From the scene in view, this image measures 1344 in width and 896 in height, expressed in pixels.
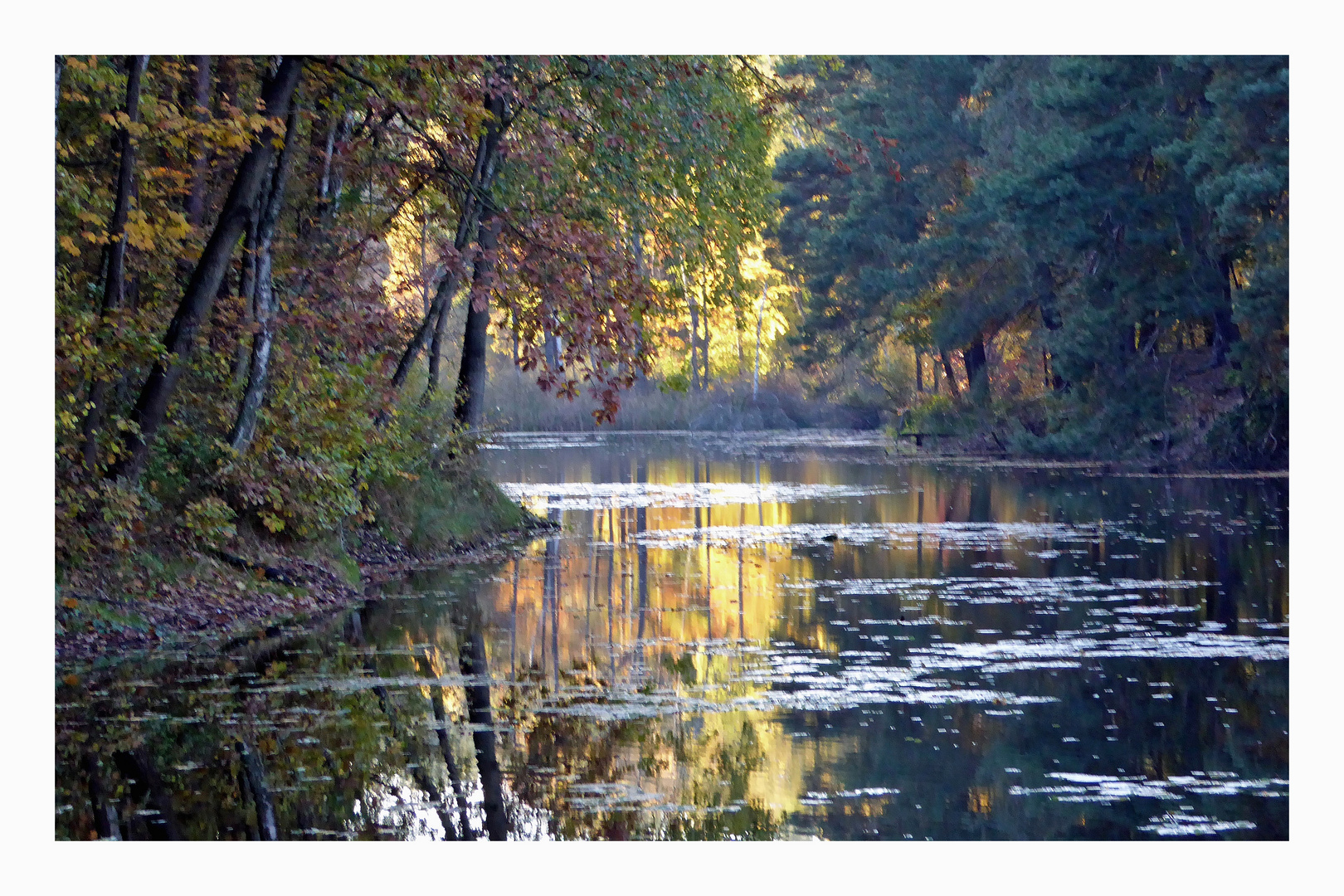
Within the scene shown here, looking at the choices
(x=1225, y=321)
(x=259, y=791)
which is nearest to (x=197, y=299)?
(x=259, y=791)

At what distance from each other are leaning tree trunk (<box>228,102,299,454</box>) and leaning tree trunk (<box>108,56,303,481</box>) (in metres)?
0.74

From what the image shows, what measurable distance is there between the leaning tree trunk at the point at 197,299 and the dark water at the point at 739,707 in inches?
82.6

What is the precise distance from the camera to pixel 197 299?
1246 cm

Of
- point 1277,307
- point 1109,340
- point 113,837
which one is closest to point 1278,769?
point 113,837

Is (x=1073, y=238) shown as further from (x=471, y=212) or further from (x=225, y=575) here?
(x=225, y=575)

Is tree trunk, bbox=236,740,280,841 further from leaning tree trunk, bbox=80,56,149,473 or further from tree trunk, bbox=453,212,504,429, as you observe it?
tree trunk, bbox=453,212,504,429

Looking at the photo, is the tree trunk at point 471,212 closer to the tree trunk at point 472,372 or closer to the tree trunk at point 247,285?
the tree trunk at point 472,372

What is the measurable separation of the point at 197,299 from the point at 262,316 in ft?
3.34

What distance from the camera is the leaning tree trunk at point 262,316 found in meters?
13.4

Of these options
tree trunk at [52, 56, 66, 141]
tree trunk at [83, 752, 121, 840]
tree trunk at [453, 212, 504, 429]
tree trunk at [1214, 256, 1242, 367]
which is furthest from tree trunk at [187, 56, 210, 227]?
tree trunk at [1214, 256, 1242, 367]

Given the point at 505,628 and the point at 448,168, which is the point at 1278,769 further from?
the point at 448,168

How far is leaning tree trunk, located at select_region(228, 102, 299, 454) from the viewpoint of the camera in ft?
44.1

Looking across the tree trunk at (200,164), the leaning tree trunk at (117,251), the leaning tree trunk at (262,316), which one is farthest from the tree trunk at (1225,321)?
the leaning tree trunk at (117,251)
